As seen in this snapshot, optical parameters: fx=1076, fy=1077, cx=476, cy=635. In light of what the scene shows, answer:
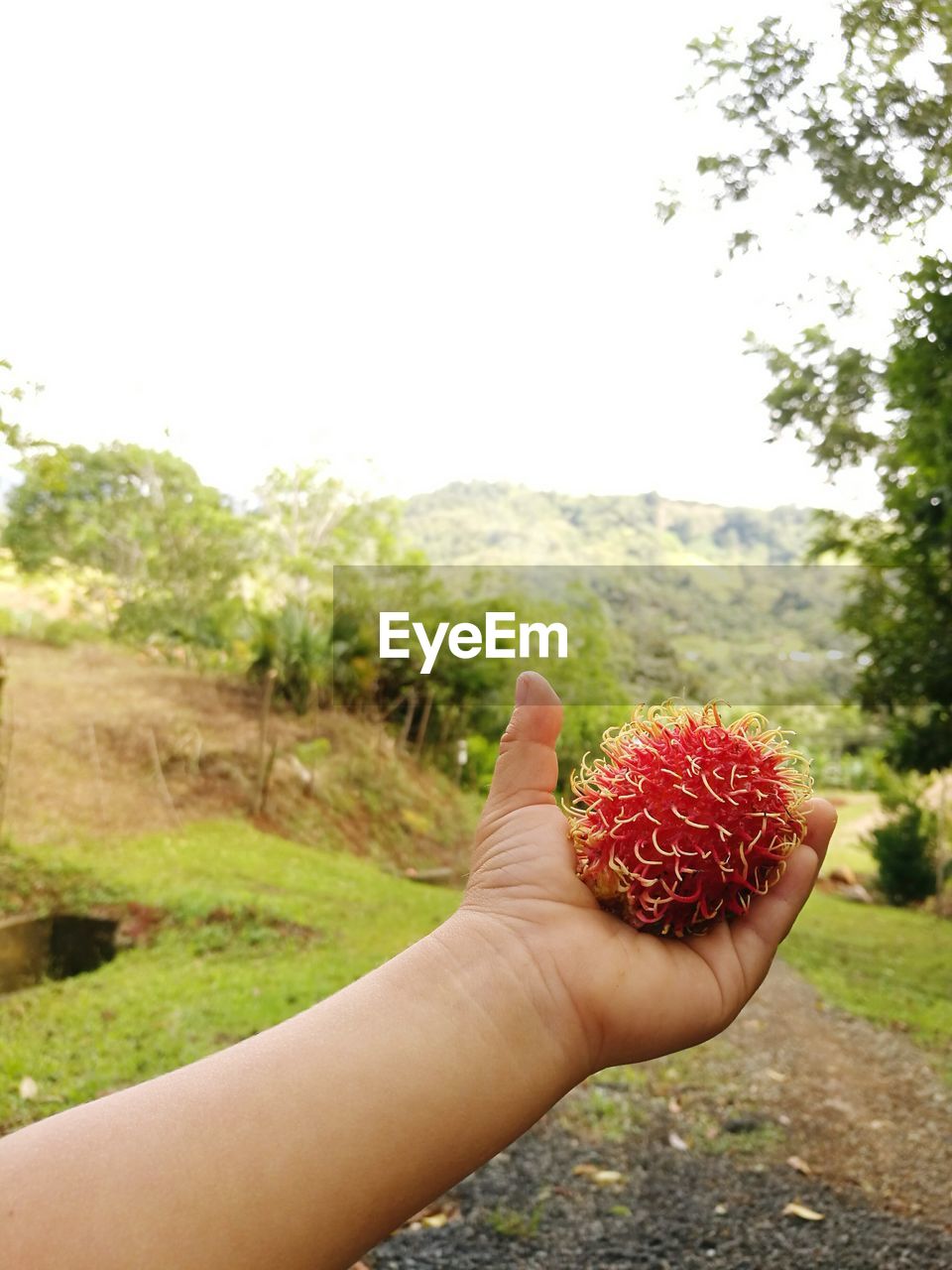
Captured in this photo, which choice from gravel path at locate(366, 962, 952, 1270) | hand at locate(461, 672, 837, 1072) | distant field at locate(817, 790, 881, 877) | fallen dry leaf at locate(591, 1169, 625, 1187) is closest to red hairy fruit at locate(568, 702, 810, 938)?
hand at locate(461, 672, 837, 1072)

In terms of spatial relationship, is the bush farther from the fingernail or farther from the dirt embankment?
the fingernail

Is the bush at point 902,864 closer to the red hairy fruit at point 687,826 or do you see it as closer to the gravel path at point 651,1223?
the gravel path at point 651,1223

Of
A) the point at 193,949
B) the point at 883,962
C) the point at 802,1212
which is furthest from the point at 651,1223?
the point at 883,962

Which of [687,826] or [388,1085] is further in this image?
[687,826]

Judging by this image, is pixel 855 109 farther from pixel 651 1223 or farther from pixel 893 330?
pixel 651 1223

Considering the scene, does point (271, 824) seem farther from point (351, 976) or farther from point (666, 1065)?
point (666, 1065)

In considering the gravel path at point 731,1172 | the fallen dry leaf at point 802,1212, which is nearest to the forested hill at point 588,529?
the gravel path at point 731,1172
